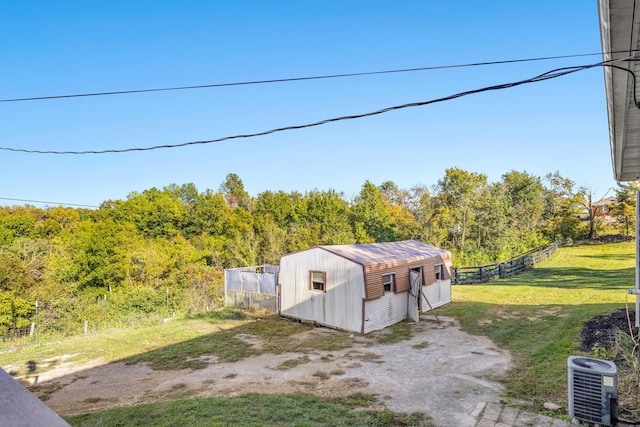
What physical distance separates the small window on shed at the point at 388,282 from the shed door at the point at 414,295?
906mm

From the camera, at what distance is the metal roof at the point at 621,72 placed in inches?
106

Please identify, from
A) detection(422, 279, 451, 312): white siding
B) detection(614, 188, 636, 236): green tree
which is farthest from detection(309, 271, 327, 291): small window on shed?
detection(614, 188, 636, 236): green tree

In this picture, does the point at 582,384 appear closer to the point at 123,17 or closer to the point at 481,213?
the point at 123,17

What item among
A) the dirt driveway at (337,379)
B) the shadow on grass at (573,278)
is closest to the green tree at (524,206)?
the shadow on grass at (573,278)

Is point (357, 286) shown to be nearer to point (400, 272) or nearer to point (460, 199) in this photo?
point (400, 272)

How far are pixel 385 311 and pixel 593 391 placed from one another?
26.1ft

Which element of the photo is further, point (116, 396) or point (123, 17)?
point (123, 17)

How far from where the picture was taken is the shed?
12.0 metres

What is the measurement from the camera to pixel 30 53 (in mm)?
12750

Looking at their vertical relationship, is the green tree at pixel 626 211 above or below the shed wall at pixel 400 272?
above

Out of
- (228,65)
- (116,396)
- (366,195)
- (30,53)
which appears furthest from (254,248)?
(116,396)

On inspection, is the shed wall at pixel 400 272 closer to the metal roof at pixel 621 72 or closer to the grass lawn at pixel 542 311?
the grass lawn at pixel 542 311

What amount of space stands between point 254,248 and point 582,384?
2432 centimetres

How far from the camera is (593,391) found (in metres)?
4.71
